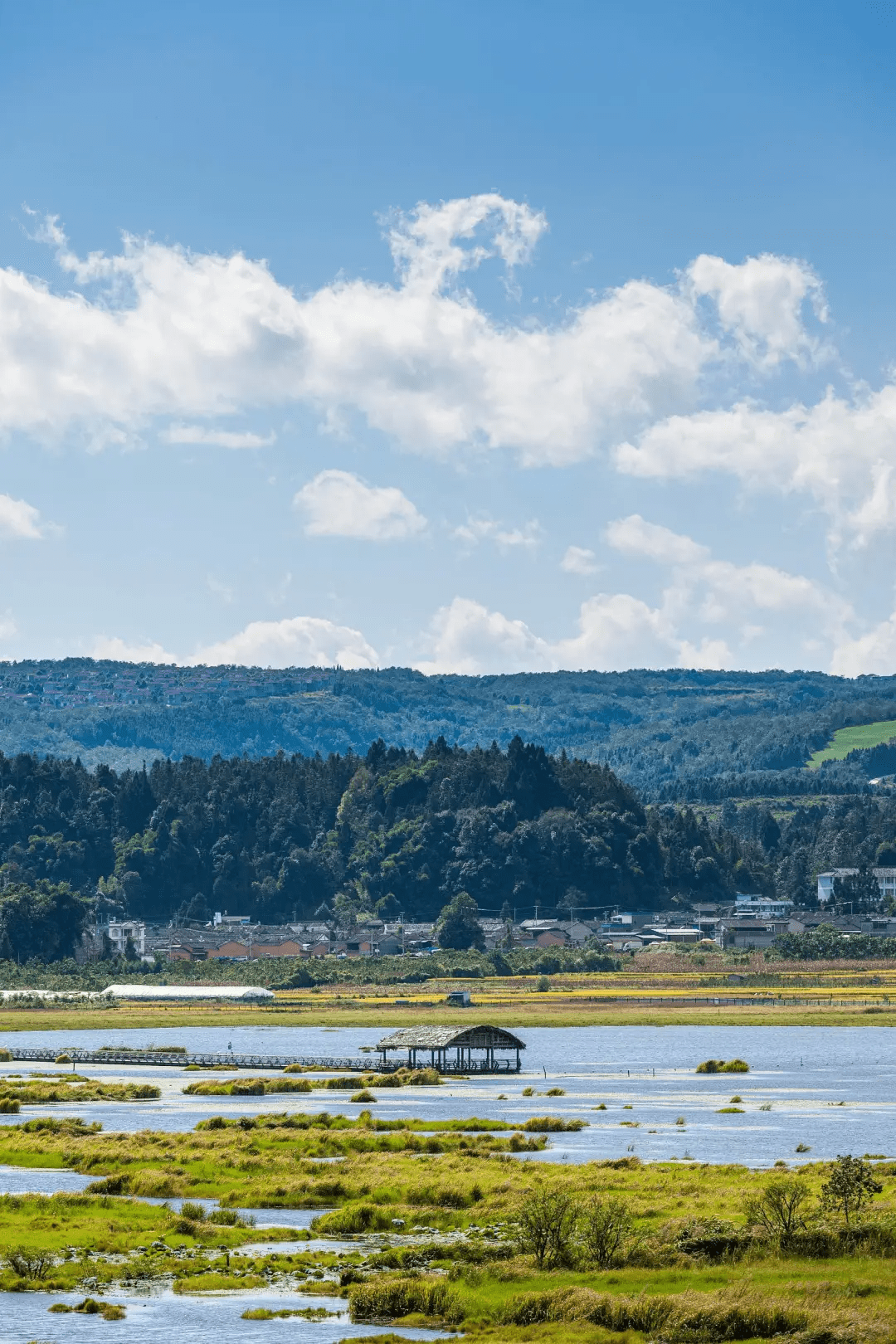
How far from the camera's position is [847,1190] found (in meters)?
56.1

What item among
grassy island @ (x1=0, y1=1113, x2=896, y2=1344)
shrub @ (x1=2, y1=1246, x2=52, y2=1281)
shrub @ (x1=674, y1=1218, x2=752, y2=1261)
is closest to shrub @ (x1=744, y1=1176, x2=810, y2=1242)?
grassy island @ (x1=0, y1=1113, x2=896, y2=1344)

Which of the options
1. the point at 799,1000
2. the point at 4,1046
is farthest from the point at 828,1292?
the point at 799,1000

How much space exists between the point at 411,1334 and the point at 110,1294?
9064mm

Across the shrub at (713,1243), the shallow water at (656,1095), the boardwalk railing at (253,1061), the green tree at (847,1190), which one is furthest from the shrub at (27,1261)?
the boardwalk railing at (253,1061)

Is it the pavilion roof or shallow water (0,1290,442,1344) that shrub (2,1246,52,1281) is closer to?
shallow water (0,1290,442,1344)

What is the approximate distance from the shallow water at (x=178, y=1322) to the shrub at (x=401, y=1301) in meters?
0.52

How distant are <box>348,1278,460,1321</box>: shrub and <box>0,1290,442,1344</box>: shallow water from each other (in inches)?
20.6

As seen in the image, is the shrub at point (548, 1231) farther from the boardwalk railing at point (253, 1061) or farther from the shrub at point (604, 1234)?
the boardwalk railing at point (253, 1061)

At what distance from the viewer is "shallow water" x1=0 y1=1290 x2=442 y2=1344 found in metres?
47.5

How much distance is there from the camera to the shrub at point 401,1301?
4950cm

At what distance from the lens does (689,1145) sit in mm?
80250

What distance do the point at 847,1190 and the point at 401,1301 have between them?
13733 mm

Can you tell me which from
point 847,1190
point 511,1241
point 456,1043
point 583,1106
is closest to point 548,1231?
point 511,1241

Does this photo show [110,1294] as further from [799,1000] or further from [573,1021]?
[799,1000]
